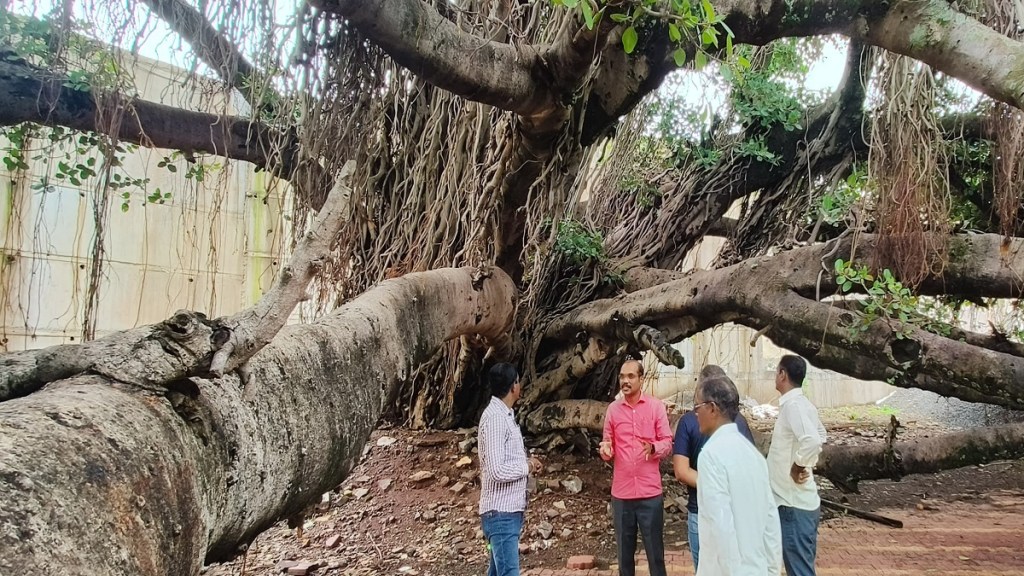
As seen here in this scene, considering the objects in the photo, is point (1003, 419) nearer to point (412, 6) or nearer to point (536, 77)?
point (536, 77)

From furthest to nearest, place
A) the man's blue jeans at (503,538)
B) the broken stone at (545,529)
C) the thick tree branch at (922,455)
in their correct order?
the broken stone at (545,529), the thick tree branch at (922,455), the man's blue jeans at (503,538)

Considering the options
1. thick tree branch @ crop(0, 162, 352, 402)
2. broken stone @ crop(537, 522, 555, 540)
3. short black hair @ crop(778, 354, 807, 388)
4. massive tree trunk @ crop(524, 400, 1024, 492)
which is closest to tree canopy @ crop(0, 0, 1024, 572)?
thick tree branch @ crop(0, 162, 352, 402)

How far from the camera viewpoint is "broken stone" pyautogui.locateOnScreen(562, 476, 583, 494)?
15.9ft

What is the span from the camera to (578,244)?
5469 mm

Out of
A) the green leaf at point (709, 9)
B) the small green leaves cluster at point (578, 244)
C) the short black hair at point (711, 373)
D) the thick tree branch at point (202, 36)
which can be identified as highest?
the thick tree branch at point (202, 36)

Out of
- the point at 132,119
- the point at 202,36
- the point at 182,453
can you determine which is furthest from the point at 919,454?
the point at 132,119

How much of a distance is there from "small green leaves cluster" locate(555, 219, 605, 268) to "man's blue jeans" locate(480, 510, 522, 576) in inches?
116

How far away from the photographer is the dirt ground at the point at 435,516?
387 centimetres

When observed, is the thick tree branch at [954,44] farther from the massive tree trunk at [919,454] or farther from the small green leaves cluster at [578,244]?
the small green leaves cluster at [578,244]

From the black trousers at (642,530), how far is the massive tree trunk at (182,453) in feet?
4.53

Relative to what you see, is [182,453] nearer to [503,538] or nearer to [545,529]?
[503,538]

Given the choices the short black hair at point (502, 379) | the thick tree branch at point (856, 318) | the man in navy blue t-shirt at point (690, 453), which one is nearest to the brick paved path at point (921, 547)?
the man in navy blue t-shirt at point (690, 453)

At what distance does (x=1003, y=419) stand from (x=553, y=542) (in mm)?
8280

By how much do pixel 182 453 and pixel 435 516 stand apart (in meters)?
3.23
